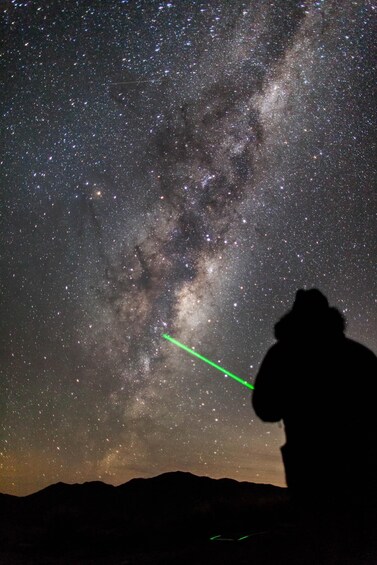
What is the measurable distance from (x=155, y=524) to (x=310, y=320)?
1373 centimetres

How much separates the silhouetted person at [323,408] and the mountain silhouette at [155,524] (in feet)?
0.97

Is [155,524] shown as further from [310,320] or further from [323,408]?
[310,320]

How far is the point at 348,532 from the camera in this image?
2.32 meters

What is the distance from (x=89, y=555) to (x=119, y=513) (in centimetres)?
803

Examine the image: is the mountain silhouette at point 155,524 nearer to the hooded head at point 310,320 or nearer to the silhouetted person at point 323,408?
the silhouetted person at point 323,408

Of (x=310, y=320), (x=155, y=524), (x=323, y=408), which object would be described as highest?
(x=310, y=320)

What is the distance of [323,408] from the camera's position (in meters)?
2.40

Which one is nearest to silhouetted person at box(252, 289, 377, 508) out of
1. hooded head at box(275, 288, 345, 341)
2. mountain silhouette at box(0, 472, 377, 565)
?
hooded head at box(275, 288, 345, 341)

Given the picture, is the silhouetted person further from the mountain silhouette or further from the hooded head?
the mountain silhouette

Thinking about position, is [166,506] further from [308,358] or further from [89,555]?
[308,358]

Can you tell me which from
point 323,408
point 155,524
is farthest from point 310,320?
point 155,524

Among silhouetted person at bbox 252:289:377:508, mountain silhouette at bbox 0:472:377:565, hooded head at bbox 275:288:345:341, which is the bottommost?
mountain silhouette at bbox 0:472:377:565

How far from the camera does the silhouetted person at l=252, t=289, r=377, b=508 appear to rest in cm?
232

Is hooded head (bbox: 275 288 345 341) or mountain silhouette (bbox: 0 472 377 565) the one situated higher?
hooded head (bbox: 275 288 345 341)
